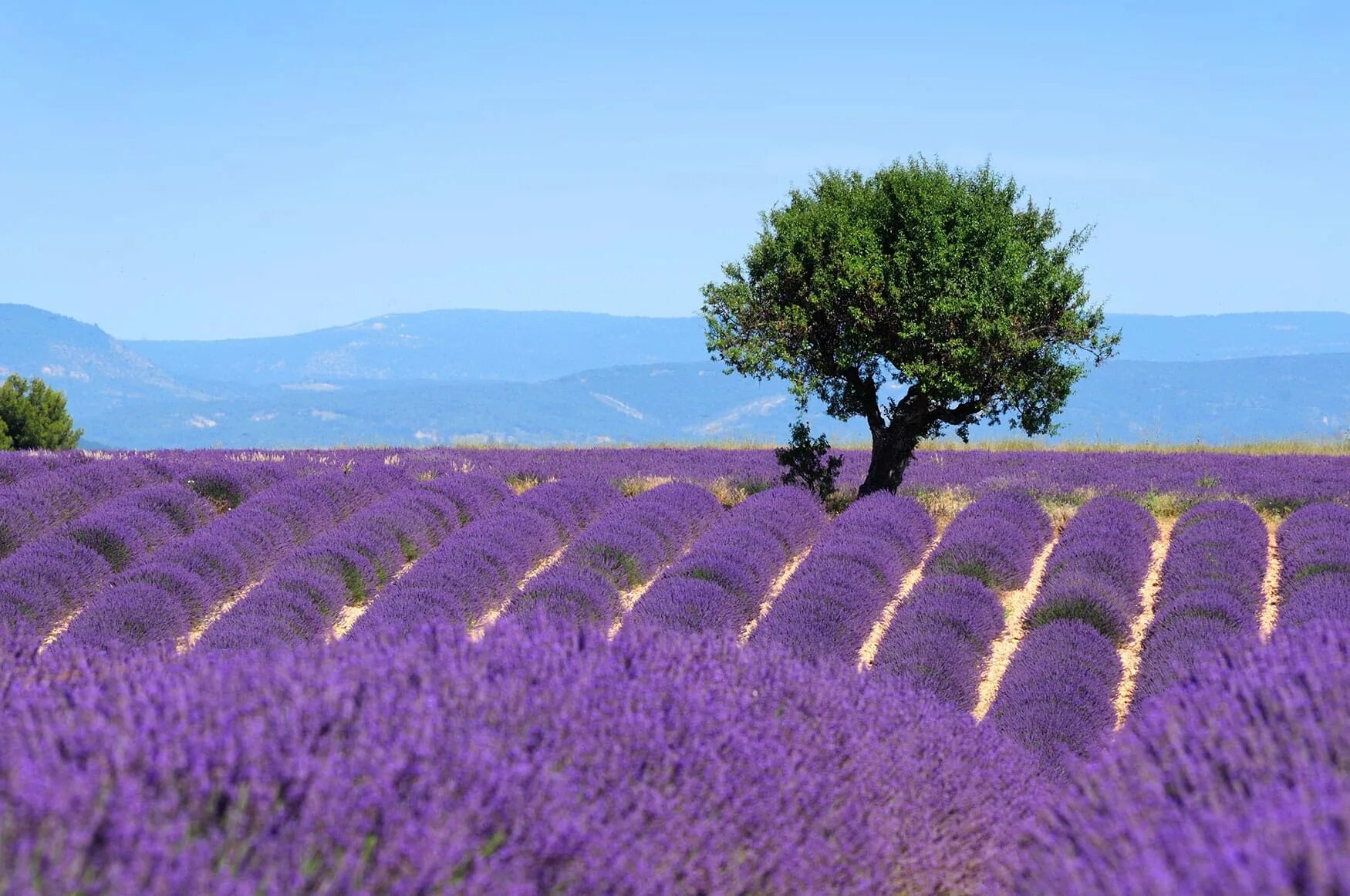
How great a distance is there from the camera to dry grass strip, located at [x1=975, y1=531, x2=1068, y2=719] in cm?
815

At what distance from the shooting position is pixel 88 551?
10.1m

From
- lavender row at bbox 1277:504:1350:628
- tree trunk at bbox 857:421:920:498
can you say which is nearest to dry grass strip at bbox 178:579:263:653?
tree trunk at bbox 857:421:920:498

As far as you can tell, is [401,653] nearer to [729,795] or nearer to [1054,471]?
[729,795]

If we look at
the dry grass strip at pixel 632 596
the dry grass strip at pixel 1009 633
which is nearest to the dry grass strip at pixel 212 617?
the dry grass strip at pixel 632 596

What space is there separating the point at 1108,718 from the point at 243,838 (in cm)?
Answer: 582

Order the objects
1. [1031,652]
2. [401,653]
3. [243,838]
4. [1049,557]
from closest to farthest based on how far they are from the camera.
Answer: [243,838], [401,653], [1031,652], [1049,557]

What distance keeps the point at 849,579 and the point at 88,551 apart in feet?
19.8

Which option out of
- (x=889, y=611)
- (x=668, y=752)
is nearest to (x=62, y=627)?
(x=889, y=611)

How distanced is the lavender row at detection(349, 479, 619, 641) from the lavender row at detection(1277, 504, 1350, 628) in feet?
17.9

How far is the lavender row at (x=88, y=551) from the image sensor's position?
352 inches

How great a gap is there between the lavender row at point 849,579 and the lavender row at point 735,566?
29 cm

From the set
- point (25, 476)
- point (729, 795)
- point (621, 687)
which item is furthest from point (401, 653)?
point (25, 476)

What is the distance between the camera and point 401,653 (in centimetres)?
313

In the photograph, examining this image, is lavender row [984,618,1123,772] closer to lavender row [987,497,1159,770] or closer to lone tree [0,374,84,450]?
lavender row [987,497,1159,770]
